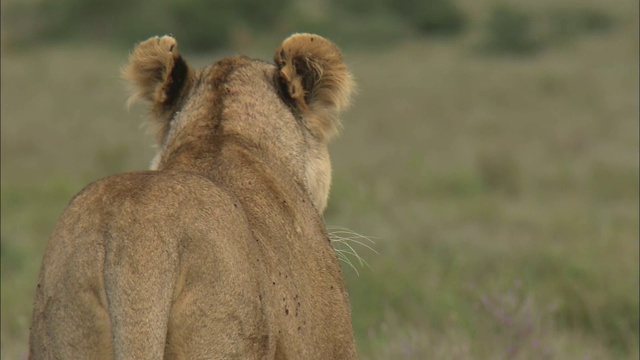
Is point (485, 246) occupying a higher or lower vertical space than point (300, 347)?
lower

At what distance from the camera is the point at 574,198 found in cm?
1298

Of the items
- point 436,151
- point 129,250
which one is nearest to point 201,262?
point 129,250

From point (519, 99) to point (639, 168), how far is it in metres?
8.10

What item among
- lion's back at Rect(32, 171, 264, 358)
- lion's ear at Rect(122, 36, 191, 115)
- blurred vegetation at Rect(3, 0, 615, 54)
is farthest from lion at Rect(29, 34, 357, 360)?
blurred vegetation at Rect(3, 0, 615, 54)

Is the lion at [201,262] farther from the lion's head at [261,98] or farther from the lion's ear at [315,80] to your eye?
the lion's ear at [315,80]

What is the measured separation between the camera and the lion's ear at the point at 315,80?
3.78 m

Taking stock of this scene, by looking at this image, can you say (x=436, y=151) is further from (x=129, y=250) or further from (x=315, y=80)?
(x=129, y=250)

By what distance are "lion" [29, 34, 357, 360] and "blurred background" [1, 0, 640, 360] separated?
3.33 ft

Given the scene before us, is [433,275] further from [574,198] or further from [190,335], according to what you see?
[190,335]

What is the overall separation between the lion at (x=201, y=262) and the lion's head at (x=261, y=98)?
11 millimetres

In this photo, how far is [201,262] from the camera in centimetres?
259

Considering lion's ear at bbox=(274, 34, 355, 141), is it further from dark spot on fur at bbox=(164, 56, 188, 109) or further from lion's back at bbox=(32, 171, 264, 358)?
lion's back at bbox=(32, 171, 264, 358)

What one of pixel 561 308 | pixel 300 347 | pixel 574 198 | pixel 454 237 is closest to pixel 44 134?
pixel 574 198

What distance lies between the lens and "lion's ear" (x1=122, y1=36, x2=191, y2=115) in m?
3.72
